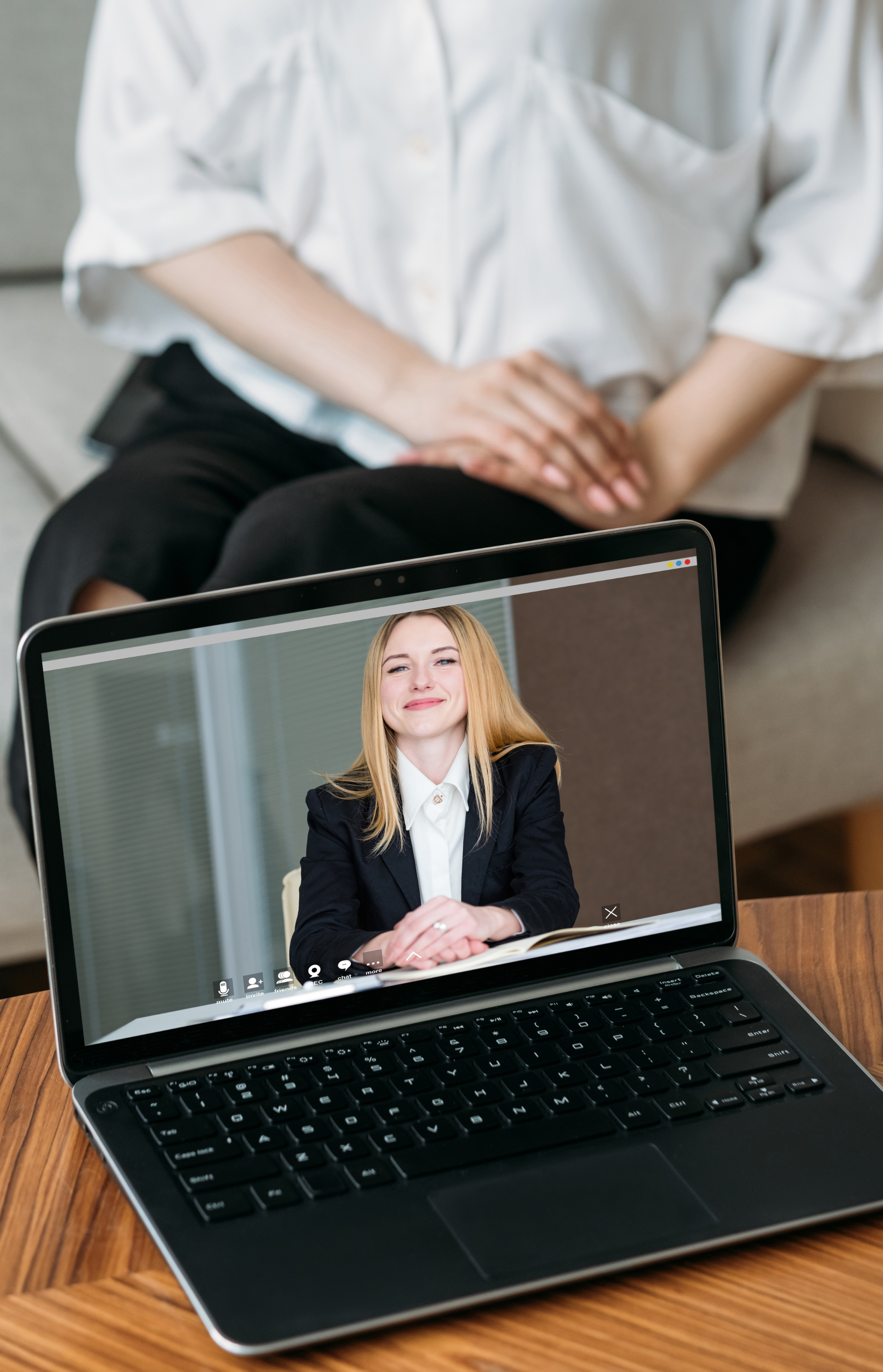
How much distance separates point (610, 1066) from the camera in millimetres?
490

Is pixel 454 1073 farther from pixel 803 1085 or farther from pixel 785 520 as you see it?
pixel 785 520

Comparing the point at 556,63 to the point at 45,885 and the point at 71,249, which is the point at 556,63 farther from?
the point at 45,885

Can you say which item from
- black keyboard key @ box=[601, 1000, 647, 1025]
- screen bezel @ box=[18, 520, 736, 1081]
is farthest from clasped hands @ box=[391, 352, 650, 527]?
black keyboard key @ box=[601, 1000, 647, 1025]

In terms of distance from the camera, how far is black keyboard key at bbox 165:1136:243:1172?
444 millimetres

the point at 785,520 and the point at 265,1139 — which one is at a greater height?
the point at 265,1139

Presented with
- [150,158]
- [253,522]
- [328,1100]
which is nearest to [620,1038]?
[328,1100]

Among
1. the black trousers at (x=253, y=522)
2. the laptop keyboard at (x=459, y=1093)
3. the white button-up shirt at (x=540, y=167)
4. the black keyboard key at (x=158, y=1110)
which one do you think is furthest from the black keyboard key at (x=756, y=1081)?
the white button-up shirt at (x=540, y=167)

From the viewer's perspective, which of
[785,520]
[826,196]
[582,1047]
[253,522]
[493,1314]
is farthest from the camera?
[785,520]

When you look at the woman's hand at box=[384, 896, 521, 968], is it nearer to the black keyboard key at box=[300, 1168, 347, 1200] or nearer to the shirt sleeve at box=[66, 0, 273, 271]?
the black keyboard key at box=[300, 1168, 347, 1200]

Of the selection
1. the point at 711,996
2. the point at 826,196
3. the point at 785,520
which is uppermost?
the point at 826,196

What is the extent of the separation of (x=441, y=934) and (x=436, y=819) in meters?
0.05

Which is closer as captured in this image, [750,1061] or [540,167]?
[750,1061]

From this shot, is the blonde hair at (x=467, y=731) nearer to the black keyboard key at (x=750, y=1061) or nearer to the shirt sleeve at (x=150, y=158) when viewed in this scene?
the black keyboard key at (x=750, y=1061)

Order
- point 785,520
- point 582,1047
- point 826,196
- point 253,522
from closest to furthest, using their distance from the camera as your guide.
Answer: point 582,1047
point 253,522
point 826,196
point 785,520
